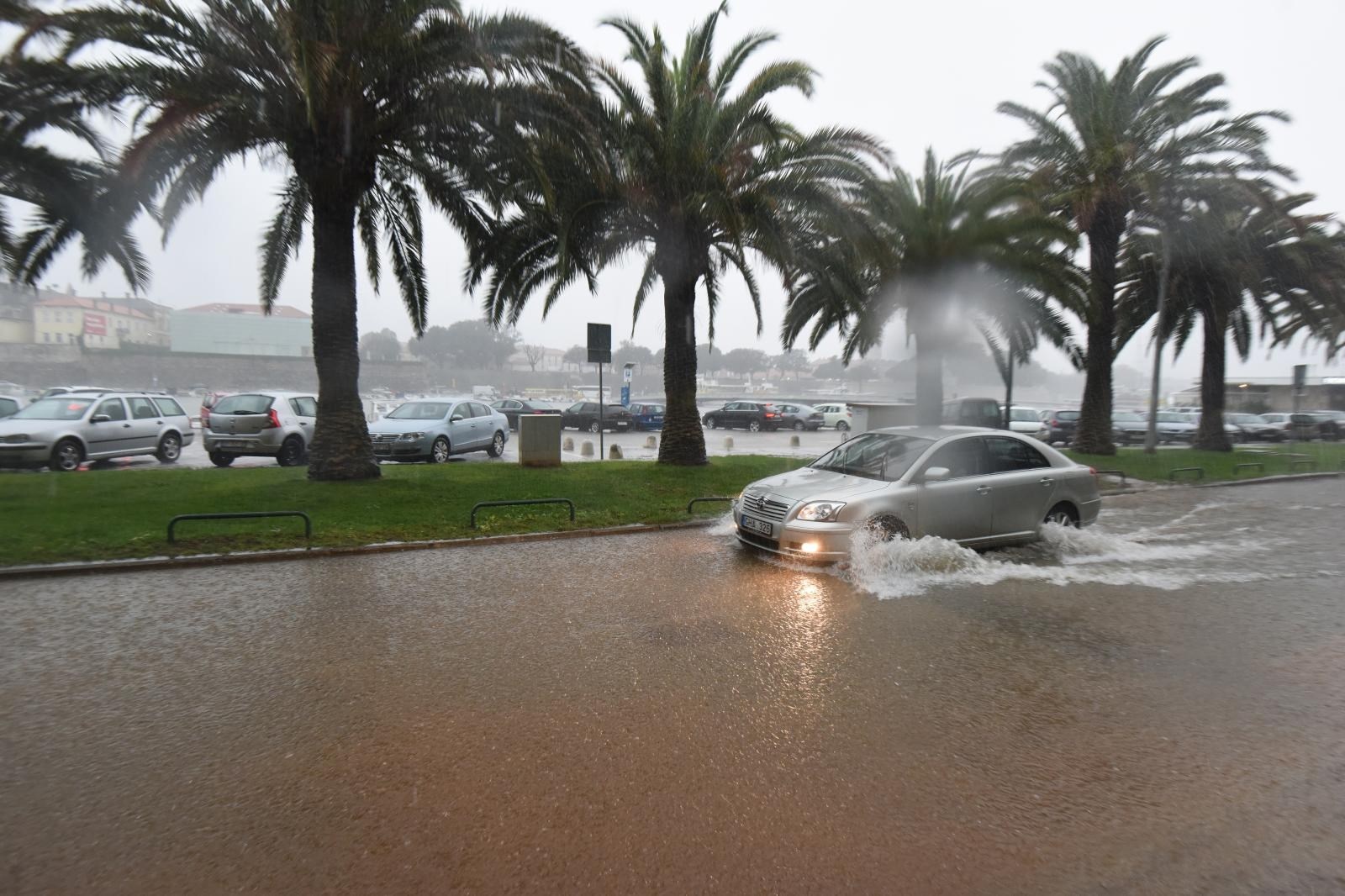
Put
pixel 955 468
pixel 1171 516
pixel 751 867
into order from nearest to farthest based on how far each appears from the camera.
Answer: pixel 751 867, pixel 955 468, pixel 1171 516

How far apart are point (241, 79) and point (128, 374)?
2673 inches

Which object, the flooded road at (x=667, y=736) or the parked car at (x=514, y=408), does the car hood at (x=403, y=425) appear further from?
the parked car at (x=514, y=408)

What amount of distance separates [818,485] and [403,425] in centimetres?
1274

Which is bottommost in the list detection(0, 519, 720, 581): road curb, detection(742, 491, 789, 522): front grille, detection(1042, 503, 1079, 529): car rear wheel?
detection(0, 519, 720, 581): road curb

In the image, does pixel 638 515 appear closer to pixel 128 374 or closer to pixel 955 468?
pixel 955 468

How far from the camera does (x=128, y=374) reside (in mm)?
65125

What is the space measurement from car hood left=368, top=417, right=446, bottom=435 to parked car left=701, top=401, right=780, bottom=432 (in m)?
22.5

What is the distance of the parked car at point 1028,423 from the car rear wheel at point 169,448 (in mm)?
27543

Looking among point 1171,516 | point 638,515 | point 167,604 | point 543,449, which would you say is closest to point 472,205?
point 543,449

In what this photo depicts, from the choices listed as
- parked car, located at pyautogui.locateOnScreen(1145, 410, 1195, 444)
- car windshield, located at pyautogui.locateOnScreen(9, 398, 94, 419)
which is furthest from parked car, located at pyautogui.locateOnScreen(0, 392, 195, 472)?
parked car, located at pyautogui.locateOnScreen(1145, 410, 1195, 444)

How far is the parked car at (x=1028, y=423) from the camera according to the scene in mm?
29609

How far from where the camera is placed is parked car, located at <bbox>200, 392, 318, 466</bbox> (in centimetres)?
1603

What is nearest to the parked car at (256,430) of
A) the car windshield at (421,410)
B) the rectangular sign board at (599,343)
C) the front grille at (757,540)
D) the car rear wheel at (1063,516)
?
the car windshield at (421,410)

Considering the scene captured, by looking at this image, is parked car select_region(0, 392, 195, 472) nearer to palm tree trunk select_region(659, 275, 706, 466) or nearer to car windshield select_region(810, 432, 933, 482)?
palm tree trunk select_region(659, 275, 706, 466)
